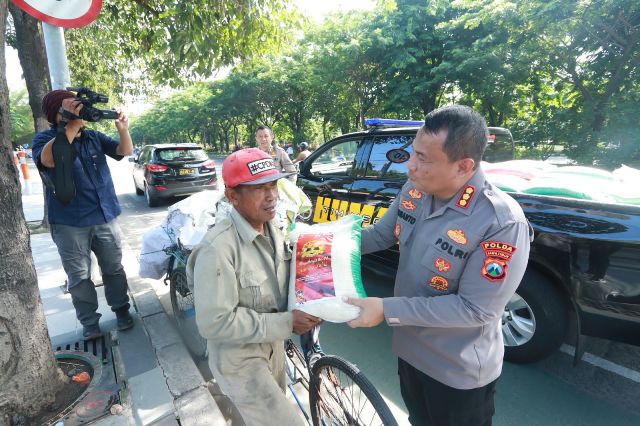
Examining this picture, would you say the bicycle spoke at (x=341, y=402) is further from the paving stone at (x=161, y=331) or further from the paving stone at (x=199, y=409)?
the paving stone at (x=161, y=331)

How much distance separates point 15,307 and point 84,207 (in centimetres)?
97

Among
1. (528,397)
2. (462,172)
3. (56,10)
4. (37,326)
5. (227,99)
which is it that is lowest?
(528,397)

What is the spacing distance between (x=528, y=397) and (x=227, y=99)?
30.0 metres

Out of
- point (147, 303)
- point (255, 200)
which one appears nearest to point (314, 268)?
point (255, 200)

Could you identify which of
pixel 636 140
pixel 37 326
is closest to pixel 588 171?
pixel 37 326

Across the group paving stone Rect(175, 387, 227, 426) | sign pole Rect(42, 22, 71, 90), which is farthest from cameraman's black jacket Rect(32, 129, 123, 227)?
paving stone Rect(175, 387, 227, 426)

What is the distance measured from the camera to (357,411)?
1.69m

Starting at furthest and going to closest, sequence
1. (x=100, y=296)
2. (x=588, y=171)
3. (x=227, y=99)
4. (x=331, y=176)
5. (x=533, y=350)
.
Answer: (x=227, y=99) → (x=331, y=176) → (x=100, y=296) → (x=588, y=171) → (x=533, y=350)

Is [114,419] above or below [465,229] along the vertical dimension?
below

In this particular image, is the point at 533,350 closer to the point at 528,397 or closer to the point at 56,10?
the point at 528,397

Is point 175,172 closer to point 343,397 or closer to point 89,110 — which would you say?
point 89,110

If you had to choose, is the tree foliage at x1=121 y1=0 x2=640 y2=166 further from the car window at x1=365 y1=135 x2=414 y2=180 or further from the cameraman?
the cameraman

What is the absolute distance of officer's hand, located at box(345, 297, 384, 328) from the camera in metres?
1.23

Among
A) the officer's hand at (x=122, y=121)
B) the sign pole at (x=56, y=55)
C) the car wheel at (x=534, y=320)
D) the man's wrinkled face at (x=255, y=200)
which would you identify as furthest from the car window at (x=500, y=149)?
the sign pole at (x=56, y=55)
